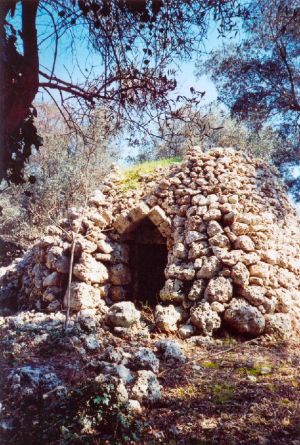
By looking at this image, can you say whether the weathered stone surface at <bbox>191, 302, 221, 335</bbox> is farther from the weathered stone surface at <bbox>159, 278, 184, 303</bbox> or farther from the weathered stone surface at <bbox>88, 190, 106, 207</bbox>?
the weathered stone surface at <bbox>88, 190, 106, 207</bbox>

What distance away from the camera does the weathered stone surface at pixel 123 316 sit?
18.6 ft

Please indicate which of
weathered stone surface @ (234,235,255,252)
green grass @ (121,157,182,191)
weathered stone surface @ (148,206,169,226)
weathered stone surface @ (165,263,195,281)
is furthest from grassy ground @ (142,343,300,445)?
green grass @ (121,157,182,191)

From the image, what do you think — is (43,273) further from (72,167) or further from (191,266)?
(72,167)

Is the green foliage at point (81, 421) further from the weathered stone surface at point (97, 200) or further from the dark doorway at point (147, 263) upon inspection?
the weathered stone surface at point (97, 200)

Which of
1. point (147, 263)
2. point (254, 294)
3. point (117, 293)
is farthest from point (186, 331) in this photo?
point (147, 263)

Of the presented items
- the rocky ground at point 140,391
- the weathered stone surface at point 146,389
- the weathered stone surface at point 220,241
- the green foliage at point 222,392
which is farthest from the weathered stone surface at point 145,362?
the weathered stone surface at point 220,241

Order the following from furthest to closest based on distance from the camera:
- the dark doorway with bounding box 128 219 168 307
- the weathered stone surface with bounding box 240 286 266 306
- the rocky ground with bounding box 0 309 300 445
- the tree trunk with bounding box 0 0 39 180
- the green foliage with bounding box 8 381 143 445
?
the dark doorway with bounding box 128 219 168 307 < the weathered stone surface with bounding box 240 286 266 306 < the rocky ground with bounding box 0 309 300 445 < the green foliage with bounding box 8 381 143 445 < the tree trunk with bounding box 0 0 39 180

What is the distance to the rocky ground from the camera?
2.82m

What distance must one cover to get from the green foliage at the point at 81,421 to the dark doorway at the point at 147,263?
4.48 metres

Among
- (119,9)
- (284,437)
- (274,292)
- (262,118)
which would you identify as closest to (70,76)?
(119,9)

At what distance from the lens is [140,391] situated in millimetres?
3396

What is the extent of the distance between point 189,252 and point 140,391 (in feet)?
11.1

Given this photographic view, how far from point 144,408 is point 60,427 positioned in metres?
0.88

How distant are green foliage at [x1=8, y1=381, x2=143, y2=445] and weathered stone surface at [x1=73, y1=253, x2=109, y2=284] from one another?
12.3 ft
